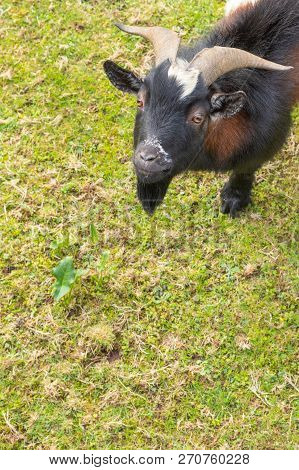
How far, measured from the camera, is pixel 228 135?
4.23 m

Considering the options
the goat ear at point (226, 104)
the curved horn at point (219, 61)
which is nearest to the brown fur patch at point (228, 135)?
the goat ear at point (226, 104)

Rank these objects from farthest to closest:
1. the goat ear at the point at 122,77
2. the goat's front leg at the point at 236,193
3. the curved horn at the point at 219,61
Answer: the goat's front leg at the point at 236,193
the goat ear at the point at 122,77
the curved horn at the point at 219,61

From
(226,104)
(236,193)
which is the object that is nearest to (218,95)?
(226,104)

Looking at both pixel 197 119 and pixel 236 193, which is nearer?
pixel 197 119

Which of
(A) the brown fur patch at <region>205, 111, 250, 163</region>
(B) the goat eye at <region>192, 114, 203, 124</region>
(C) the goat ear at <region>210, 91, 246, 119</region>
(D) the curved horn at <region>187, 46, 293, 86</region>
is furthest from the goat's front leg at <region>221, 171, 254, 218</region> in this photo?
(D) the curved horn at <region>187, 46, 293, 86</region>

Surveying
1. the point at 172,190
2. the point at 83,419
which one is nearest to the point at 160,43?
the point at 172,190

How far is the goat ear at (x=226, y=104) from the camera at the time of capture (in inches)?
152

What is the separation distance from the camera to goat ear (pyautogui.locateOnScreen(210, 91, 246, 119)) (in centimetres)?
386

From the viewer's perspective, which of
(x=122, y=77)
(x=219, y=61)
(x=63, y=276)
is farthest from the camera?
(x=63, y=276)

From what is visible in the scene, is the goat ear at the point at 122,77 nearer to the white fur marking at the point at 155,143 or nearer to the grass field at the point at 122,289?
the white fur marking at the point at 155,143

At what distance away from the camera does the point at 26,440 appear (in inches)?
173

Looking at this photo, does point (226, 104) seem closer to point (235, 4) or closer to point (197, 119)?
point (197, 119)

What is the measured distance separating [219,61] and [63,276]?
2.07 metres

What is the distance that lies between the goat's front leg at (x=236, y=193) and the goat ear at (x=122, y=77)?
1230mm
